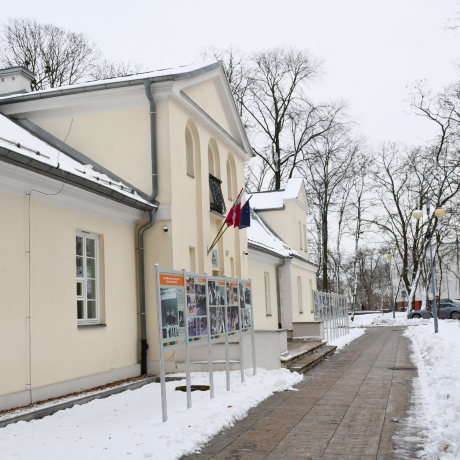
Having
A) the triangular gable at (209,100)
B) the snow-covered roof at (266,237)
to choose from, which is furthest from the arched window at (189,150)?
the snow-covered roof at (266,237)

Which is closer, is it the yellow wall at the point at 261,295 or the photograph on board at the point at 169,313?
the photograph on board at the point at 169,313

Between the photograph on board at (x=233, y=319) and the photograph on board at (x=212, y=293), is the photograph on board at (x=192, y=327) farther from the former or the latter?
the photograph on board at (x=233, y=319)

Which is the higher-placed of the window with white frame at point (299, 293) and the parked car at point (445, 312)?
the window with white frame at point (299, 293)

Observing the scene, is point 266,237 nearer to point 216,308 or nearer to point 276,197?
point 276,197

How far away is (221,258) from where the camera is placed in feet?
51.6

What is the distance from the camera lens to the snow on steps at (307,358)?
12.5m

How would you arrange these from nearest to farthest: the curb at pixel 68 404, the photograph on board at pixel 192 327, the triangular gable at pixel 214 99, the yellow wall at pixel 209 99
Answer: the curb at pixel 68 404 < the photograph on board at pixel 192 327 < the triangular gable at pixel 214 99 < the yellow wall at pixel 209 99

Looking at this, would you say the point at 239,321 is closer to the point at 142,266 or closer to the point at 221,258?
the point at 142,266

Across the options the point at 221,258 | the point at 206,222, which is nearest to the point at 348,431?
the point at 206,222

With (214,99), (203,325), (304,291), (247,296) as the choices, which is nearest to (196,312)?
(203,325)

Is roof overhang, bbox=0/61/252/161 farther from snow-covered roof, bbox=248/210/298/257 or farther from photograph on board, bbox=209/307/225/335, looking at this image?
snow-covered roof, bbox=248/210/298/257

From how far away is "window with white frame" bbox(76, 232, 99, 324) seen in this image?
10203 mm

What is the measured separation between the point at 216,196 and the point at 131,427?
9110mm

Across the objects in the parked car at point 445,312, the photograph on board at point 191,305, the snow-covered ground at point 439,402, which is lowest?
the parked car at point 445,312
